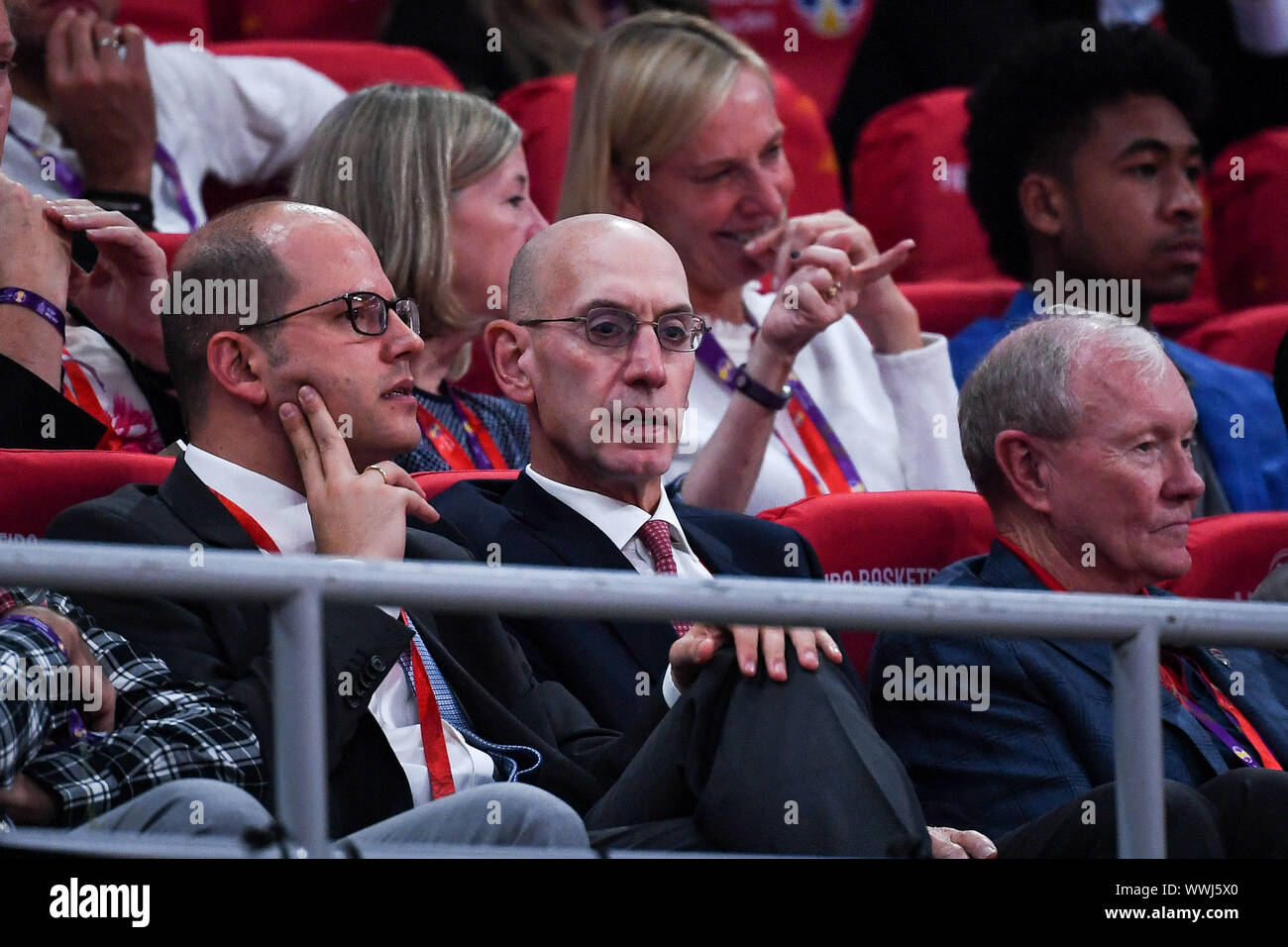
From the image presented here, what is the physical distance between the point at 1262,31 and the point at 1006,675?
2.57 metres

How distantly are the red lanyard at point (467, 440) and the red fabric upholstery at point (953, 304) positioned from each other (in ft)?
3.06

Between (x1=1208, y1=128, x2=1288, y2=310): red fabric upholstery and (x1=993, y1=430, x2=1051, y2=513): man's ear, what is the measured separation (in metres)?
1.87

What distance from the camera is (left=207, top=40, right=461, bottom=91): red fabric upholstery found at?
3.31 meters

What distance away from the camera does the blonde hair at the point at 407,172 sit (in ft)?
7.87

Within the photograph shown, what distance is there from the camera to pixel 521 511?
198 cm

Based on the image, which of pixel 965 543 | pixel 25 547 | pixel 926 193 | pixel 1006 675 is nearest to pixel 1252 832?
pixel 1006 675

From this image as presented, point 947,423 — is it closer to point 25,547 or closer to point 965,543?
point 965,543

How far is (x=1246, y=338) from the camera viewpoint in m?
3.21

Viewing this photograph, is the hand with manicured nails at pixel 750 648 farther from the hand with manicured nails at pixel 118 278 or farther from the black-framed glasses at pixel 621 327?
the hand with manicured nails at pixel 118 278

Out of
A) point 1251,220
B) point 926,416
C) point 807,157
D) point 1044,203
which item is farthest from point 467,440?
point 1251,220

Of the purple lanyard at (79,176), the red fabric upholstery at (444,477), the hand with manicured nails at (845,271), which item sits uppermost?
the purple lanyard at (79,176)

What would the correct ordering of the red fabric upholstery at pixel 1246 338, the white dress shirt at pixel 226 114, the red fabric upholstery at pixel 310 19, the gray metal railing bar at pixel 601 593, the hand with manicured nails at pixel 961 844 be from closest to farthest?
the gray metal railing bar at pixel 601 593
the hand with manicured nails at pixel 961 844
the white dress shirt at pixel 226 114
the red fabric upholstery at pixel 1246 338
the red fabric upholstery at pixel 310 19

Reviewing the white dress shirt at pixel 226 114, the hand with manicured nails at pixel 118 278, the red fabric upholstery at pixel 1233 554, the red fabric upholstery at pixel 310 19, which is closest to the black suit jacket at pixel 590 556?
the hand with manicured nails at pixel 118 278

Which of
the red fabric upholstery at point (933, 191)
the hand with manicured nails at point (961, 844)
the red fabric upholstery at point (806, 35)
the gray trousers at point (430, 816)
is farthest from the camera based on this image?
the red fabric upholstery at point (806, 35)
